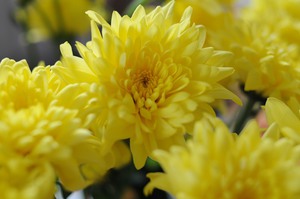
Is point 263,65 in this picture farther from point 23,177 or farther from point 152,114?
point 23,177

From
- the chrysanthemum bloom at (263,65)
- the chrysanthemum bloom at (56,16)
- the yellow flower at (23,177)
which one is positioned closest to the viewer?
the yellow flower at (23,177)

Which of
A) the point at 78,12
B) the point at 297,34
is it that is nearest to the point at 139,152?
the point at 297,34

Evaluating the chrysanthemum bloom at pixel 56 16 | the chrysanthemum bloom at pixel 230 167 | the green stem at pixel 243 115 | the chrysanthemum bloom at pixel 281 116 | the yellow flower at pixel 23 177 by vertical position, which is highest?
the yellow flower at pixel 23 177

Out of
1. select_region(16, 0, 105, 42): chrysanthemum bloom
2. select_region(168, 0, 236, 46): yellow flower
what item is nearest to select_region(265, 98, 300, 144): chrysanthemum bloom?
select_region(168, 0, 236, 46): yellow flower

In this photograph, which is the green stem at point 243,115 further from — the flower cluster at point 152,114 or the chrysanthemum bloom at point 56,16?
the chrysanthemum bloom at point 56,16

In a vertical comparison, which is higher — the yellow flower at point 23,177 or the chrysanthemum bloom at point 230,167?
the yellow flower at point 23,177

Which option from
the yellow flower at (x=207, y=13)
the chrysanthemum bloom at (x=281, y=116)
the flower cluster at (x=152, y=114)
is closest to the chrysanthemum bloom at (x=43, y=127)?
the flower cluster at (x=152, y=114)
